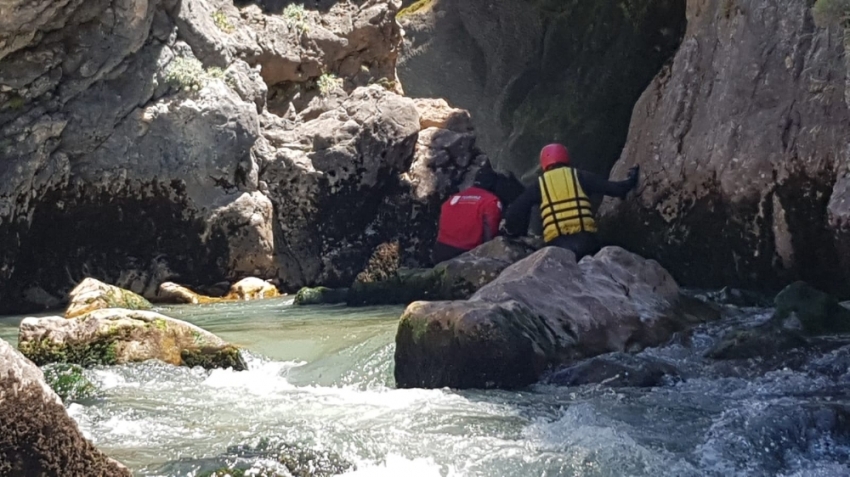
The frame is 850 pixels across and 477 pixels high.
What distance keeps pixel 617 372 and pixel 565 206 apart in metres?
4.13

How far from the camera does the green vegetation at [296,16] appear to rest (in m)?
15.1

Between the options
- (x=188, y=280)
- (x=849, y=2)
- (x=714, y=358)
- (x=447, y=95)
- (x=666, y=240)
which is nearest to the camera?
(x=849, y=2)

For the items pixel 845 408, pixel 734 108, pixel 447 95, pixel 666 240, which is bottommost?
pixel 845 408

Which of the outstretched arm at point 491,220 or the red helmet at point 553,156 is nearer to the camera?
the red helmet at point 553,156

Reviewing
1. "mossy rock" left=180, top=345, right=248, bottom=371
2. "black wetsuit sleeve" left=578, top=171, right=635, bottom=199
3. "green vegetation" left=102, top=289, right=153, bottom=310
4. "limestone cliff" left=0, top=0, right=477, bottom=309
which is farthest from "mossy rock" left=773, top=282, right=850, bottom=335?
"limestone cliff" left=0, top=0, right=477, bottom=309

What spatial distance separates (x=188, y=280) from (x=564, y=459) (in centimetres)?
851

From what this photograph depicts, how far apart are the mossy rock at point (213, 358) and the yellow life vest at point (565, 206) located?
4209 millimetres

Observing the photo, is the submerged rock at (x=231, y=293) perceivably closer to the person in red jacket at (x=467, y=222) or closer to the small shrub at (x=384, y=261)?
→ the small shrub at (x=384, y=261)

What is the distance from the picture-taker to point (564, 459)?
215 inches

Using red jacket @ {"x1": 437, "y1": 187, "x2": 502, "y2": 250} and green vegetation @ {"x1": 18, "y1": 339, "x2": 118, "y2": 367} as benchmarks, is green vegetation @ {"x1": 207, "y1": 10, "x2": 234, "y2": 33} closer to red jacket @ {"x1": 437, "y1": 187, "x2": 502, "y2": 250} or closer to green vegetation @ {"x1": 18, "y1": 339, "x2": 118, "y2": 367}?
red jacket @ {"x1": 437, "y1": 187, "x2": 502, "y2": 250}

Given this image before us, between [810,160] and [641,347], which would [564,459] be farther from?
[810,160]

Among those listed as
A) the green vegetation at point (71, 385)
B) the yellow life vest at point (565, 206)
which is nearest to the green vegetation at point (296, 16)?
the yellow life vest at point (565, 206)

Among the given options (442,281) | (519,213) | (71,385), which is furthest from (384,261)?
(71,385)

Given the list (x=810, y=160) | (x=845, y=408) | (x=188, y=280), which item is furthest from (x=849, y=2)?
(x=188, y=280)
